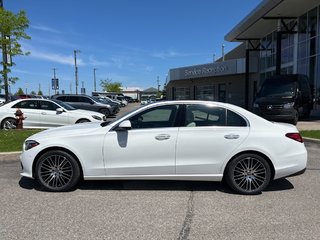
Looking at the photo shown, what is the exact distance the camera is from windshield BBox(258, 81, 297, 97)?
17.5 meters

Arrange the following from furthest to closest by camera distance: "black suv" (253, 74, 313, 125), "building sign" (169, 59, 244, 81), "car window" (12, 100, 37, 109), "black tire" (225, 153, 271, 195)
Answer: "building sign" (169, 59, 244, 81) < "black suv" (253, 74, 313, 125) < "car window" (12, 100, 37, 109) < "black tire" (225, 153, 271, 195)

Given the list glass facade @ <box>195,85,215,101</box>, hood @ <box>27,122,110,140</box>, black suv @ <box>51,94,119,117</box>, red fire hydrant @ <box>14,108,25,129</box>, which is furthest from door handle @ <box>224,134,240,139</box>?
glass facade @ <box>195,85,215,101</box>

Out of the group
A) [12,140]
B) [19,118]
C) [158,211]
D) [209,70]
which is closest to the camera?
[158,211]

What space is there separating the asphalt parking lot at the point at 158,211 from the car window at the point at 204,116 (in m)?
1.15

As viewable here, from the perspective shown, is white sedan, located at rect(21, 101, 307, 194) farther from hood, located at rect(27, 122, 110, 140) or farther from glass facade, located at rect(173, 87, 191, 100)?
glass facade, located at rect(173, 87, 191, 100)

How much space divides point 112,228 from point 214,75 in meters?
40.3

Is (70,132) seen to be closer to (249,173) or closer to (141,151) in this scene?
(141,151)

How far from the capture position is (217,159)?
605 centimetres

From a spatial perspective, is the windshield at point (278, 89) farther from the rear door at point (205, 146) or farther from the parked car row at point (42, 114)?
the rear door at point (205, 146)

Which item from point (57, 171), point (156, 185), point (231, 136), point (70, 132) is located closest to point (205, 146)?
point (231, 136)

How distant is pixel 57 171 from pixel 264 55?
32.5 meters

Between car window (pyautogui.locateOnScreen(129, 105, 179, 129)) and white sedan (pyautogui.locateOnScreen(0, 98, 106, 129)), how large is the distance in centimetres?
851

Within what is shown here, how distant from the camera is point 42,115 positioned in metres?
14.8

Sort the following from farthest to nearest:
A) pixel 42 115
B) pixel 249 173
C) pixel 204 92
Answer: pixel 204 92 < pixel 42 115 < pixel 249 173
